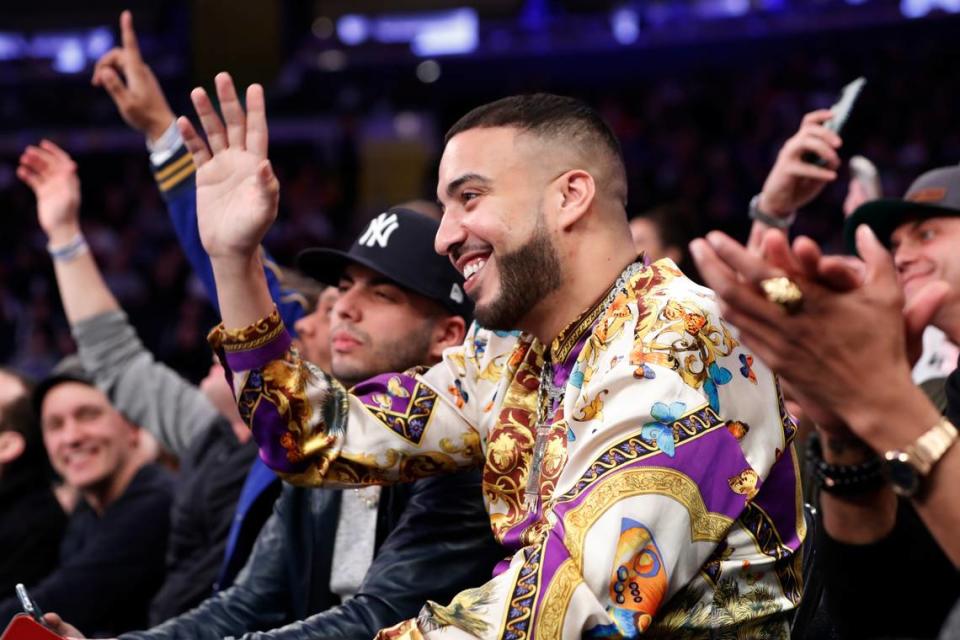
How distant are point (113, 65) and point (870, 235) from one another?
266 cm

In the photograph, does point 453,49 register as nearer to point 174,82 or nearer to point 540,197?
point 174,82

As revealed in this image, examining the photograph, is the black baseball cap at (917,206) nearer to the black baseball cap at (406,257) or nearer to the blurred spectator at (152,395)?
the black baseball cap at (406,257)

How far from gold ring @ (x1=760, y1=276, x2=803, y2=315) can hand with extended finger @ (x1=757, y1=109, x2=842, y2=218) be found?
1757 mm

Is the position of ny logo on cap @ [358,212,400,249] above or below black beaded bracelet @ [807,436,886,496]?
above

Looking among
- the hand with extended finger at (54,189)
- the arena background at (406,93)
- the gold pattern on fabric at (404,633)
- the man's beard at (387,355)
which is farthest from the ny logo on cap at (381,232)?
the arena background at (406,93)

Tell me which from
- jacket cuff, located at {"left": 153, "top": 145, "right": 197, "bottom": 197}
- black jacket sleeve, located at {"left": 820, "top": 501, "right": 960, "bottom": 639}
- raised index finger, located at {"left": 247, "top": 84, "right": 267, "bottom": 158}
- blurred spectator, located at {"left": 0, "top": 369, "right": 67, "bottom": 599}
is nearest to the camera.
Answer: black jacket sleeve, located at {"left": 820, "top": 501, "right": 960, "bottom": 639}

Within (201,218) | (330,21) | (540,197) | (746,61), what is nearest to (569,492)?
(540,197)

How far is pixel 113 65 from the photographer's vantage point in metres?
3.47

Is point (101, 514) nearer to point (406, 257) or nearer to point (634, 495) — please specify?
point (406, 257)

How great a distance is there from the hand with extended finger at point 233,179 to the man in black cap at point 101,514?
1.87 meters

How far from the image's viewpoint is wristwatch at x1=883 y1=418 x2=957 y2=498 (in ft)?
4.29

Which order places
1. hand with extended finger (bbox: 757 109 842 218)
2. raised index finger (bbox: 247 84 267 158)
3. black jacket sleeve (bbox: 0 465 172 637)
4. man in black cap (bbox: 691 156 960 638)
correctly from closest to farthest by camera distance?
man in black cap (bbox: 691 156 960 638) → raised index finger (bbox: 247 84 267 158) → hand with extended finger (bbox: 757 109 842 218) → black jacket sleeve (bbox: 0 465 172 637)

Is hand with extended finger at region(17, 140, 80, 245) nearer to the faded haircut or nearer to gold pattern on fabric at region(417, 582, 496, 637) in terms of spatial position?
the faded haircut

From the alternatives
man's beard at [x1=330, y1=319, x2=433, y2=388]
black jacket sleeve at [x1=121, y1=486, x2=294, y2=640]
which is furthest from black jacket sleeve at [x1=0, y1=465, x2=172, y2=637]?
man's beard at [x1=330, y1=319, x2=433, y2=388]
